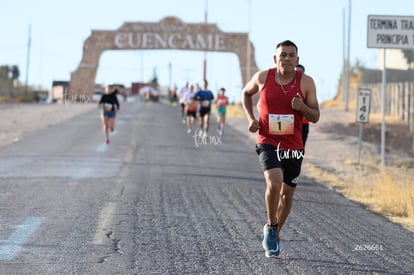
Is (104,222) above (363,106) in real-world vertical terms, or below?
below

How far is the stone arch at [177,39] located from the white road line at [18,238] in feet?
88.2

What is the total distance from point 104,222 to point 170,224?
2.53 feet

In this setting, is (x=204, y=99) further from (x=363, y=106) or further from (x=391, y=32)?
(x=391, y=32)

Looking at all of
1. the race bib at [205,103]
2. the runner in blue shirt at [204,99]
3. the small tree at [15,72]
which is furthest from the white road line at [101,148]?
the small tree at [15,72]

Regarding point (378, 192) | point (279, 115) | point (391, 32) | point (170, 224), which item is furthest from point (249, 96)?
point (391, 32)

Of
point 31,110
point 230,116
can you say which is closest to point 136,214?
point 230,116

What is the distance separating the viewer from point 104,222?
9.66 m

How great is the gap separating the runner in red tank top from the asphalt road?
57 cm

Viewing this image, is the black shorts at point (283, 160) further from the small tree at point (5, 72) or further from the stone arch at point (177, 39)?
the small tree at point (5, 72)

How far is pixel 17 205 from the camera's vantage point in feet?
36.6

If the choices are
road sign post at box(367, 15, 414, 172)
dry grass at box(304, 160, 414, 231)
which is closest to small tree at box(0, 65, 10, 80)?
dry grass at box(304, 160, 414, 231)

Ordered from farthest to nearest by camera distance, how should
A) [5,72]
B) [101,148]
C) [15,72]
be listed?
[15,72] → [5,72] → [101,148]

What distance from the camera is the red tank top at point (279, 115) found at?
786 cm

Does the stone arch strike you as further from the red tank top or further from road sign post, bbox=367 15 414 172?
the red tank top
